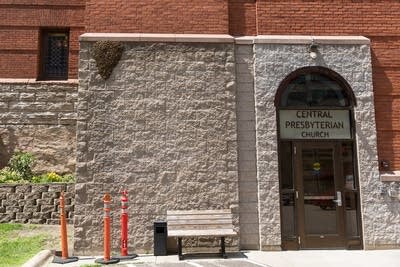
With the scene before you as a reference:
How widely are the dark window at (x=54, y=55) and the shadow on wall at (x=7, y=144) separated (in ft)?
6.85

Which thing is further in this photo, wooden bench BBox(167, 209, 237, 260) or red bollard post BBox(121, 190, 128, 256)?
wooden bench BBox(167, 209, 237, 260)

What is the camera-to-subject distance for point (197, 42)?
31.9ft

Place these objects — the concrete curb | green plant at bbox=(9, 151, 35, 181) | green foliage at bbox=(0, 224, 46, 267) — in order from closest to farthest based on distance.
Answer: the concrete curb
green foliage at bbox=(0, 224, 46, 267)
green plant at bbox=(9, 151, 35, 181)

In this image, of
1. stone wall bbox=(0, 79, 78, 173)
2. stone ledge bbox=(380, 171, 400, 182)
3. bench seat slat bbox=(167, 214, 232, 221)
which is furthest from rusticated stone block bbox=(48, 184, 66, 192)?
stone ledge bbox=(380, 171, 400, 182)

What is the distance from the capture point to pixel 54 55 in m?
14.3

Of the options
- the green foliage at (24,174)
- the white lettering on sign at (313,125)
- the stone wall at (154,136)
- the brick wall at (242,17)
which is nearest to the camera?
the stone wall at (154,136)

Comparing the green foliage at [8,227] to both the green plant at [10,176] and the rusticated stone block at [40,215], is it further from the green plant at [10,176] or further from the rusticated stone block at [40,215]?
the green plant at [10,176]

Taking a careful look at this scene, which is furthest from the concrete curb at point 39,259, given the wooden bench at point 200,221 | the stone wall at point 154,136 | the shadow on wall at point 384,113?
the shadow on wall at point 384,113

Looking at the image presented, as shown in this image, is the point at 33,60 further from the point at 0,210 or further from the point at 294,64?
the point at 294,64

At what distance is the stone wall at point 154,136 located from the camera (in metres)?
9.15

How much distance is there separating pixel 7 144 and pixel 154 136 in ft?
19.9

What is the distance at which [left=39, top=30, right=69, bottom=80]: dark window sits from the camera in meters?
14.1

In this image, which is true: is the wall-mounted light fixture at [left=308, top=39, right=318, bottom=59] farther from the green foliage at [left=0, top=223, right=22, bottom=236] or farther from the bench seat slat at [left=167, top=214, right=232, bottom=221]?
the green foliage at [left=0, top=223, right=22, bottom=236]

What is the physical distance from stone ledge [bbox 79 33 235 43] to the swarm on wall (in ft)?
0.56
